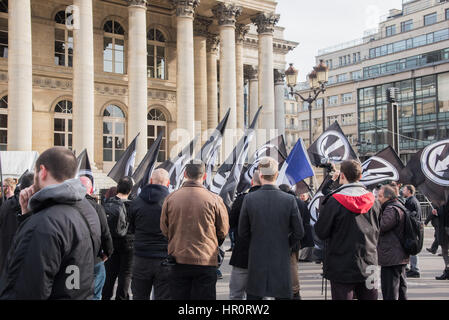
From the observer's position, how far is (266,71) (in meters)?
28.5

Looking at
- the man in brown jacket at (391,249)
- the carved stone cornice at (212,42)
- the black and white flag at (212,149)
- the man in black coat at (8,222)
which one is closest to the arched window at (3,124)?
the carved stone cornice at (212,42)

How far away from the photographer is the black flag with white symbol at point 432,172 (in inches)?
350

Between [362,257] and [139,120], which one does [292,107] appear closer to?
[139,120]

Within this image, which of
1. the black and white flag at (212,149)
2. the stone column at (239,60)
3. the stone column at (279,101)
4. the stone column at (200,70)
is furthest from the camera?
the stone column at (279,101)

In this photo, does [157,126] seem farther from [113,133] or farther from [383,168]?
[383,168]

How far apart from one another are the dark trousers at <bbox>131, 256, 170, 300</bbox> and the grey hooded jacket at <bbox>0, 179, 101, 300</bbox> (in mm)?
2834

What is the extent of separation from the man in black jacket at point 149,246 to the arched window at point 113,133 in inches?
817

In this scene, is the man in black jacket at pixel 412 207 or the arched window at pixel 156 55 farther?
the arched window at pixel 156 55

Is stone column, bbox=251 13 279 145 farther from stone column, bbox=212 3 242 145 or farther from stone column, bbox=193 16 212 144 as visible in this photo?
stone column, bbox=193 16 212 144

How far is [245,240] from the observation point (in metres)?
5.52

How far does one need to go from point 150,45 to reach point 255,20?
6.58 metres

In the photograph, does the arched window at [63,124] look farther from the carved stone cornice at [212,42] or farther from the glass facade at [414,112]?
the glass facade at [414,112]

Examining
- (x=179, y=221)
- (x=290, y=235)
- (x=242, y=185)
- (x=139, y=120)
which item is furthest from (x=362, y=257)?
(x=139, y=120)

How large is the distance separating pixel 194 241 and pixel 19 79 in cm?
1675
